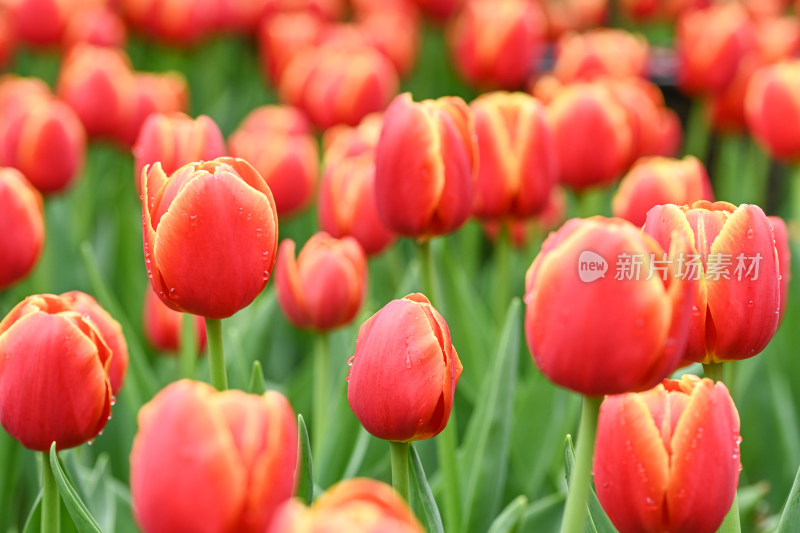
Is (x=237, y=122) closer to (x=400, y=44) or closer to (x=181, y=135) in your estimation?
(x=400, y=44)

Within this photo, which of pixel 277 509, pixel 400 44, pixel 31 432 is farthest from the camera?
pixel 400 44

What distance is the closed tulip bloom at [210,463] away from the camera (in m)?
0.56

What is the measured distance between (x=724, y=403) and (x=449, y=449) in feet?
1.41

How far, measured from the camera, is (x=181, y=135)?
4.53ft

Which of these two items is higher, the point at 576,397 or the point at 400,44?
the point at 400,44

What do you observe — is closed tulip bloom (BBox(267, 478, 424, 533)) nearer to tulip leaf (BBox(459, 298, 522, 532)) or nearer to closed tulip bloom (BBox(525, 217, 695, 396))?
closed tulip bloom (BBox(525, 217, 695, 396))

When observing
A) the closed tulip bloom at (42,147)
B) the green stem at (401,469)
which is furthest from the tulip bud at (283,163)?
the green stem at (401,469)

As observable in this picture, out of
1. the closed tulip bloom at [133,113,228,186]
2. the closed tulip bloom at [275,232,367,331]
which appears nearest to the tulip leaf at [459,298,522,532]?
the closed tulip bloom at [275,232,367,331]

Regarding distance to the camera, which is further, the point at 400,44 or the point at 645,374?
the point at 400,44

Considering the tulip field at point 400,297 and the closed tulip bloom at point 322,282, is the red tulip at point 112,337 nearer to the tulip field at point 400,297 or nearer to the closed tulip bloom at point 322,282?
the tulip field at point 400,297

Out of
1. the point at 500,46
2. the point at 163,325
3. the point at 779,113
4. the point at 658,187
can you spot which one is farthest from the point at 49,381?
the point at 500,46

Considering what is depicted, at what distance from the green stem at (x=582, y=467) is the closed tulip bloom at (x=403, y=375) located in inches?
5.6

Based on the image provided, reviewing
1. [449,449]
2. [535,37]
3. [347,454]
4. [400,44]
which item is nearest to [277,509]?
[449,449]

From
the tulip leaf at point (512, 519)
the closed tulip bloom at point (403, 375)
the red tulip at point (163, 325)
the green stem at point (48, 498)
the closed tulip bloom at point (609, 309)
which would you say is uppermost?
the closed tulip bloom at point (609, 309)
